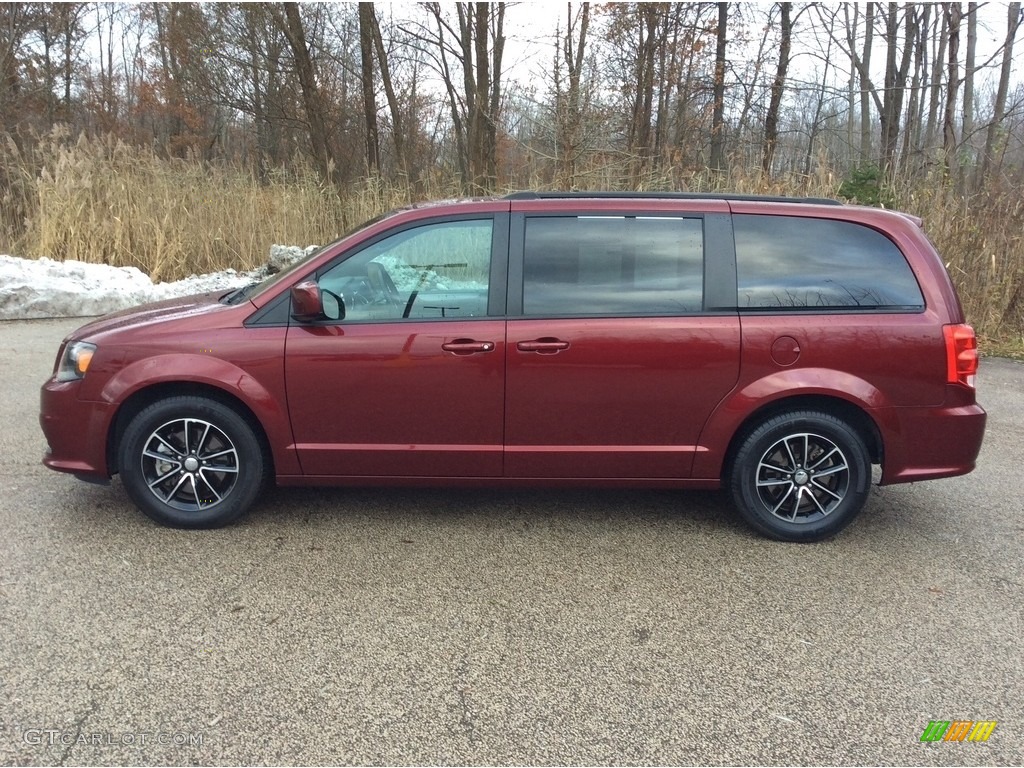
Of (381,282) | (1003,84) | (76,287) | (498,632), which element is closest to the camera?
(498,632)

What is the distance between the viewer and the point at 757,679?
278cm

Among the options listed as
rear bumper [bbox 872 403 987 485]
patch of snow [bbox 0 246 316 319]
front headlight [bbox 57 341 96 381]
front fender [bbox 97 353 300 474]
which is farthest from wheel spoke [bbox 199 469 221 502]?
patch of snow [bbox 0 246 316 319]

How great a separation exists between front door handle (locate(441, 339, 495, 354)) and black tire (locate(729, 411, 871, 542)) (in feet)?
4.82

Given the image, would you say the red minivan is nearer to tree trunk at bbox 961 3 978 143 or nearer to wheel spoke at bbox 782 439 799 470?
wheel spoke at bbox 782 439 799 470

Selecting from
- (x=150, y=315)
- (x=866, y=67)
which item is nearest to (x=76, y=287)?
(x=150, y=315)

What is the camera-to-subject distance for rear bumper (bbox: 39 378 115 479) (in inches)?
152

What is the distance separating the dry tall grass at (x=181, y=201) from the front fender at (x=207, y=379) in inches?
347

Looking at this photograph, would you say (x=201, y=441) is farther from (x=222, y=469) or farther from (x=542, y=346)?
(x=542, y=346)

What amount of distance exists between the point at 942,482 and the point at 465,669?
385 centimetres

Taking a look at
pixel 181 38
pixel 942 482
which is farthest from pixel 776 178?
pixel 181 38

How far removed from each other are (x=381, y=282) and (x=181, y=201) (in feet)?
32.2

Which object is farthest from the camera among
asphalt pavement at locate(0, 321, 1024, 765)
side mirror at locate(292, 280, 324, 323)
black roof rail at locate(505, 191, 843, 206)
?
black roof rail at locate(505, 191, 843, 206)

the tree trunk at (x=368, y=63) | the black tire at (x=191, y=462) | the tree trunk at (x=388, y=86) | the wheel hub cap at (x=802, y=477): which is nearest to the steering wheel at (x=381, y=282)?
the black tire at (x=191, y=462)

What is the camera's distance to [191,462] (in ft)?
12.9
